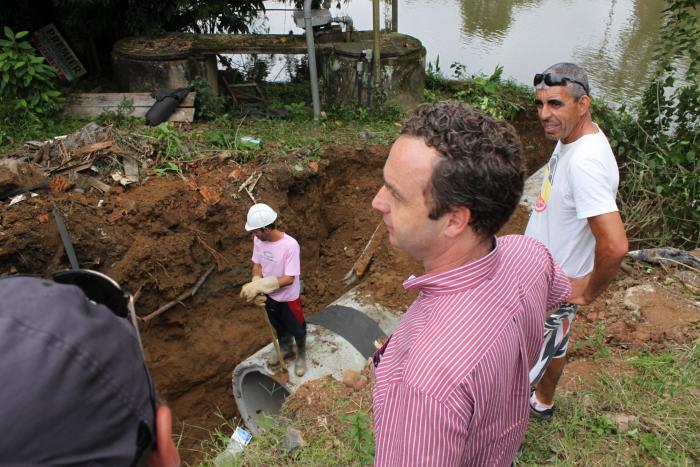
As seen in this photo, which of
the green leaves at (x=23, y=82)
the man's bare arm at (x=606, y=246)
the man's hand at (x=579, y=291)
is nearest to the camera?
the man's bare arm at (x=606, y=246)

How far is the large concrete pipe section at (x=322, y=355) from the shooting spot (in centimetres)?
419

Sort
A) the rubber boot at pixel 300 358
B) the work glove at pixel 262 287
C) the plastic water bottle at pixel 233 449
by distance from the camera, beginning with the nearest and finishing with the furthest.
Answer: the plastic water bottle at pixel 233 449
the work glove at pixel 262 287
the rubber boot at pixel 300 358

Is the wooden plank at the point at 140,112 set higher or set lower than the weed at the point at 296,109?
higher

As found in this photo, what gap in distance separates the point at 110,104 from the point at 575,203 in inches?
253

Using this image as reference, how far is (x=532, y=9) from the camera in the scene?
13945 mm

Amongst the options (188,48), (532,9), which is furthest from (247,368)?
(532,9)

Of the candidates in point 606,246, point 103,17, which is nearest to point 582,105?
point 606,246

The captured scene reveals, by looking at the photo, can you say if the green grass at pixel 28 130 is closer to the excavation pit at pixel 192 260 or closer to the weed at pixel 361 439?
the excavation pit at pixel 192 260

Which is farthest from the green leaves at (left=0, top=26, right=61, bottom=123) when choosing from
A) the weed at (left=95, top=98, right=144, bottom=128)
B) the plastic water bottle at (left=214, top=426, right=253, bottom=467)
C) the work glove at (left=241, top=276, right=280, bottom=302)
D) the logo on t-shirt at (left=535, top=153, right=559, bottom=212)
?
the logo on t-shirt at (left=535, top=153, right=559, bottom=212)

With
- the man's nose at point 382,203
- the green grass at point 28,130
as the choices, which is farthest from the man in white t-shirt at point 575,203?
the green grass at point 28,130

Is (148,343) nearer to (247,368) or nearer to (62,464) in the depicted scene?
(247,368)

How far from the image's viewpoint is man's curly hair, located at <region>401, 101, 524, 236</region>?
1.33m

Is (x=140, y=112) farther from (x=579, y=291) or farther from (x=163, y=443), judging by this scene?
(x=163, y=443)

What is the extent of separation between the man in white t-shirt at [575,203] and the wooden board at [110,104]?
5234 millimetres
